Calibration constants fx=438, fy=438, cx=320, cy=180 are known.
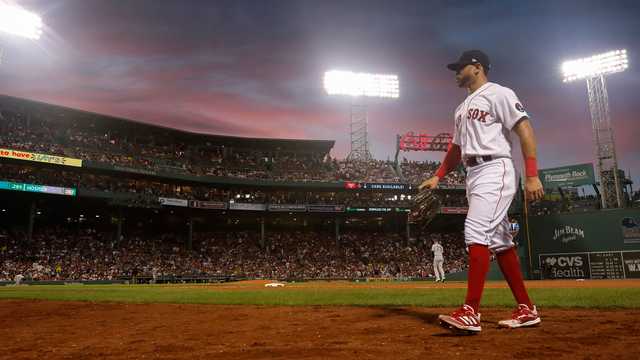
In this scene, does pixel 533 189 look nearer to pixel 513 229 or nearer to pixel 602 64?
pixel 513 229

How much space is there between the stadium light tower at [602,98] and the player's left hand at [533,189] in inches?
1064

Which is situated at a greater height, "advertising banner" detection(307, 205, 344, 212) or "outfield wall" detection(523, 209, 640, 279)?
"advertising banner" detection(307, 205, 344, 212)

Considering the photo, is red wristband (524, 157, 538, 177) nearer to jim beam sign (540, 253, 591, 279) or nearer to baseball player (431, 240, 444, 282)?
baseball player (431, 240, 444, 282)

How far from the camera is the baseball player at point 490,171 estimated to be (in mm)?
3719

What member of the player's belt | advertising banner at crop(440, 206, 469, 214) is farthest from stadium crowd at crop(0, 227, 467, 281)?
the player's belt

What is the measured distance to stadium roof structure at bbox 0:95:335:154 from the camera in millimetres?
34000

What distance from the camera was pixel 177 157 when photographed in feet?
135

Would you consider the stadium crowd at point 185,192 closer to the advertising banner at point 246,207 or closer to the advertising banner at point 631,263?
the advertising banner at point 246,207

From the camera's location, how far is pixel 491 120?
12.9ft

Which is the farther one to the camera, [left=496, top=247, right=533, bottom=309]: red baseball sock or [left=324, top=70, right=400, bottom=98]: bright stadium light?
[left=324, top=70, right=400, bottom=98]: bright stadium light

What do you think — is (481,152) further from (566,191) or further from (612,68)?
(566,191)

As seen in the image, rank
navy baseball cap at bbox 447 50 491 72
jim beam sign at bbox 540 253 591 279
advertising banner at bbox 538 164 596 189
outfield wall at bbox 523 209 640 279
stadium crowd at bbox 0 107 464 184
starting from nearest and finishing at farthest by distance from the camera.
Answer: navy baseball cap at bbox 447 50 491 72 → outfield wall at bbox 523 209 640 279 → jim beam sign at bbox 540 253 591 279 → advertising banner at bbox 538 164 596 189 → stadium crowd at bbox 0 107 464 184

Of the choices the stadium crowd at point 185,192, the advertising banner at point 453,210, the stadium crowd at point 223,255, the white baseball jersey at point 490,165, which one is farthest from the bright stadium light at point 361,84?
the white baseball jersey at point 490,165

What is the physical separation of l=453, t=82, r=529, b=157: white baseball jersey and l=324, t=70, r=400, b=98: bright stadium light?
38.5 meters
